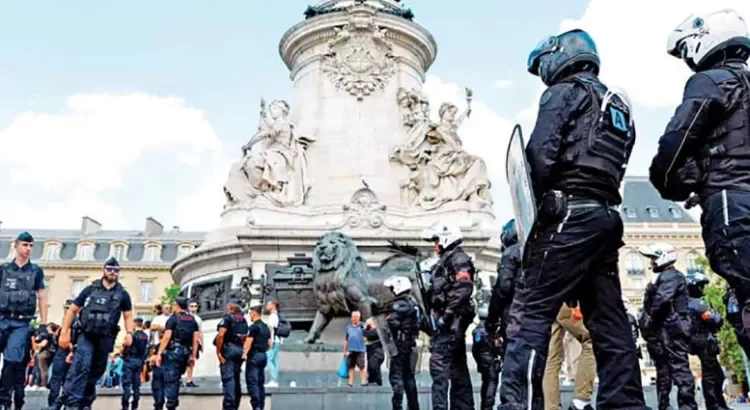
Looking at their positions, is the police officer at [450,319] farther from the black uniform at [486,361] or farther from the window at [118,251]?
the window at [118,251]

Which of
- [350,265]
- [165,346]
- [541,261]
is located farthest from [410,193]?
[541,261]

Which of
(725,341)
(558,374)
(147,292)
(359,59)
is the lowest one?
(558,374)

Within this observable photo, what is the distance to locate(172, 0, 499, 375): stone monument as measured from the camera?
56.9 feet

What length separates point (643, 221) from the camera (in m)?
57.7

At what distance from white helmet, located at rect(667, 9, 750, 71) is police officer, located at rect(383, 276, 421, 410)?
4.72 meters

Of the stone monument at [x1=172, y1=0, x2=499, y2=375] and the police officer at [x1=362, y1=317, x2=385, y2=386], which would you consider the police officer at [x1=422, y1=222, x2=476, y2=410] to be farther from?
the stone monument at [x1=172, y1=0, x2=499, y2=375]

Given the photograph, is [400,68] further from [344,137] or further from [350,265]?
[350,265]

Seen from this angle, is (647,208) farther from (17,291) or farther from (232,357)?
(17,291)

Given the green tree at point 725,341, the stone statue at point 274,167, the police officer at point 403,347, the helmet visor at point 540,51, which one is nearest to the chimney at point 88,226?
the stone statue at point 274,167

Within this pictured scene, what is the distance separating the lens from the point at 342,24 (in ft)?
67.5

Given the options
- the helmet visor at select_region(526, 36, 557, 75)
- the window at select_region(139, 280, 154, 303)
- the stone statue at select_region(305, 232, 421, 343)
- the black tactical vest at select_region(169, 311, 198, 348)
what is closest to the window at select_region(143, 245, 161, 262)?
the window at select_region(139, 280, 154, 303)

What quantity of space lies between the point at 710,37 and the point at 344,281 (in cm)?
967

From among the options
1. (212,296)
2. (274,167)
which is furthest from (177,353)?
(274,167)

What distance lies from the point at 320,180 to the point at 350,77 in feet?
10.9
